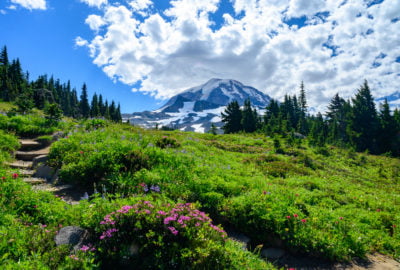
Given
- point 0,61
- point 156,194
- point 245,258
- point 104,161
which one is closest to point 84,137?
point 104,161

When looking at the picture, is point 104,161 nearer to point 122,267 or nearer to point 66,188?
point 66,188

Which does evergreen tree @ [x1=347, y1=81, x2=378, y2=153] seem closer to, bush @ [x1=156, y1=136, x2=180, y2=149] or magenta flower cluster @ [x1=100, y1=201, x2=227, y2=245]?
bush @ [x1=156, y1=136, x2=180, y2=149]

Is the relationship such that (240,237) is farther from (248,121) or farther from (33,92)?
(33,92)

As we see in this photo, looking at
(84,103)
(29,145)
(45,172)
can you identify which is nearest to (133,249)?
(45,172)

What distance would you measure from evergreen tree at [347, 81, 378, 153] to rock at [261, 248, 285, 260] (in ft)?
183

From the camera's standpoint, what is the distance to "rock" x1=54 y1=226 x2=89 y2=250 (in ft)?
13.0

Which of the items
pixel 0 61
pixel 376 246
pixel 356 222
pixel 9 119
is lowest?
pixel 376 246

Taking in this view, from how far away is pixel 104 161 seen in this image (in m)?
7.53

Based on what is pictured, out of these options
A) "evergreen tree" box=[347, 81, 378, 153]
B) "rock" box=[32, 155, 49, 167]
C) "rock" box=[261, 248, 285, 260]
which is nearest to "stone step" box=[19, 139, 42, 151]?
"rock" box=[32, 155, 49, 167]

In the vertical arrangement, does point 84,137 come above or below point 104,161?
above

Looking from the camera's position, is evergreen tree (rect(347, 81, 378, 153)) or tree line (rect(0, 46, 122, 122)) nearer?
evergreen tree (rect(347, 81, 378, 153))

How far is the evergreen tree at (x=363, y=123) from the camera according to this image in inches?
2050

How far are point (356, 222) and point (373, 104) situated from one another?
67923 mm

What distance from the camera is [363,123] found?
54.5 metres
